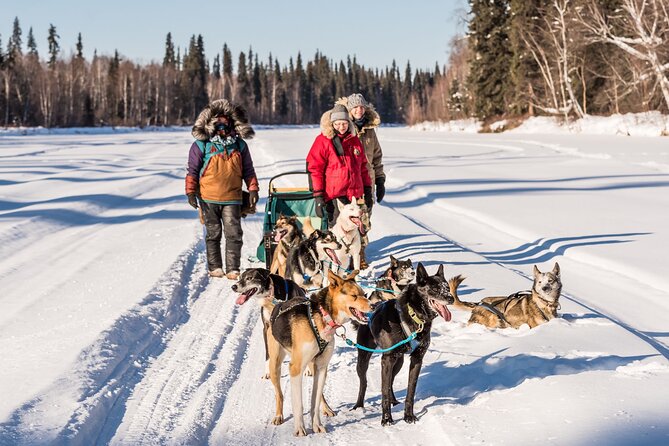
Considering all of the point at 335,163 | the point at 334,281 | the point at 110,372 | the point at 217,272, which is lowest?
the point at 110,372

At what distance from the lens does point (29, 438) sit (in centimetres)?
326

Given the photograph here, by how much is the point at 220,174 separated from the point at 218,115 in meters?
0.67

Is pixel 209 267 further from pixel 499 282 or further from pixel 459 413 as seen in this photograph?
pixel 459 413

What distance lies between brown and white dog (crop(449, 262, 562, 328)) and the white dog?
5.54 feet

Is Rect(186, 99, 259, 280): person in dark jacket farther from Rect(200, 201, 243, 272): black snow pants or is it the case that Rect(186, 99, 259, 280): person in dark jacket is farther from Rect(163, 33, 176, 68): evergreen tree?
Rect(163, 33, 176, 68): evergreen tree

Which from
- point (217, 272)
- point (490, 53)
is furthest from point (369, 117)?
point (490, 53)

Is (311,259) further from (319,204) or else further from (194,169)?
(194,169)

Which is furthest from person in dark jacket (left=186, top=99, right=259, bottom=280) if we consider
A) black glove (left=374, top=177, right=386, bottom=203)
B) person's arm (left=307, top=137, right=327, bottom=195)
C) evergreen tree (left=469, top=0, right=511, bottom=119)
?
evergreen tree (left=469, top=0, right=511, bottom=119)

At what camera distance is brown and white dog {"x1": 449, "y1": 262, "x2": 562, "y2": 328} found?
517cm

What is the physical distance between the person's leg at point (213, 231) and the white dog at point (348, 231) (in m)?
1.50

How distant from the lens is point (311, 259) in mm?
6070

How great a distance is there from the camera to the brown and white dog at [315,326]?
3.50 meters

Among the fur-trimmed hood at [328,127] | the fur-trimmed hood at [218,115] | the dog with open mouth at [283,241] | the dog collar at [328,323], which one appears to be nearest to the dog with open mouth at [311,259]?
the dog with open mouth at [283,241]

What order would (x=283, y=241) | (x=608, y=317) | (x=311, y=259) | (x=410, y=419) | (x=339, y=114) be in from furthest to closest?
(x=283, y=241) → (x=339, y=114) → (x=311, y=259) → (x=608, y=317) → (x=410, y=419)
